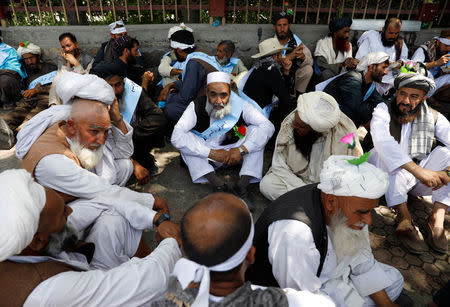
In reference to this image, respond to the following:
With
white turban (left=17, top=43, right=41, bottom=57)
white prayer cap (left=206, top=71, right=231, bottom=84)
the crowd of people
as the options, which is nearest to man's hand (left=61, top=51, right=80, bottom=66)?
the crowd of people

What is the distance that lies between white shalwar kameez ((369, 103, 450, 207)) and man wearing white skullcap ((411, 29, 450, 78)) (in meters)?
2.45

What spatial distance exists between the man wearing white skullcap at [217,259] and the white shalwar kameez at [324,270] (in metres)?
0.39

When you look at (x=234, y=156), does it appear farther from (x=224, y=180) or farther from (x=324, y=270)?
(x=324, y=270)

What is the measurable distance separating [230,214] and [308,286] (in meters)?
0.82

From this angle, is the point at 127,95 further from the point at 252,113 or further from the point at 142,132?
the point at 252,113

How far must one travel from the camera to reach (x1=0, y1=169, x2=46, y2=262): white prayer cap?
1.30 meters

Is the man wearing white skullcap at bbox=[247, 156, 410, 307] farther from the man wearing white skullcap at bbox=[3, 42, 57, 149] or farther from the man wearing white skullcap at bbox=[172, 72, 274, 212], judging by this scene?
the man wearing white skullcap at bbox=[3, 42, 57, 149]

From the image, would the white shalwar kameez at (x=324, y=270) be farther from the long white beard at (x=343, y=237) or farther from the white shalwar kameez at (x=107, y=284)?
the white shalwar kameez at (x=107, y=284)

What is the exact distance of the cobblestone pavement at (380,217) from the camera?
2664 millimetres

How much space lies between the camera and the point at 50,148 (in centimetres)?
244

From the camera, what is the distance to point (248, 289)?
128cm

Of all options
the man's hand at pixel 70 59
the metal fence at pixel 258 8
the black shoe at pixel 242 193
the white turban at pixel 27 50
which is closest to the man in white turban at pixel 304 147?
the black shoe at pixel 242 193

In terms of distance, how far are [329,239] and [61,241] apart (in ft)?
5.38

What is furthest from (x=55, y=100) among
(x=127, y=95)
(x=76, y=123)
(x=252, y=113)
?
(x=252, y=113)
